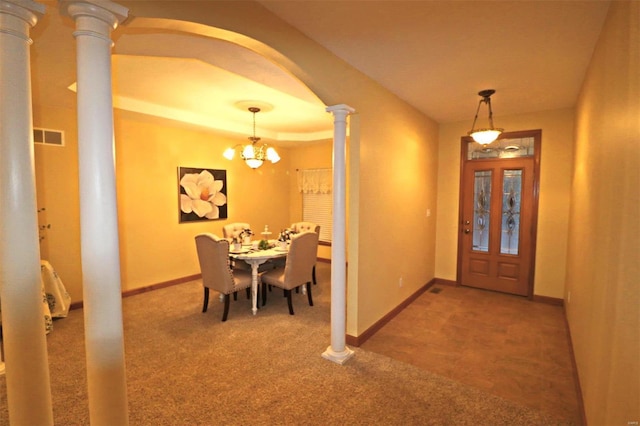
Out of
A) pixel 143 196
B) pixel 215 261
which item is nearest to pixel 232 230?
pixel 143 196

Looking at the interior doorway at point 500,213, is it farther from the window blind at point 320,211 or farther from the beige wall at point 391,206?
the window blind at point 320,211

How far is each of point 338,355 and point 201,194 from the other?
12.1 feet

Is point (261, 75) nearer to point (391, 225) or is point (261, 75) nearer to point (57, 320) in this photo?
point (391, 225)

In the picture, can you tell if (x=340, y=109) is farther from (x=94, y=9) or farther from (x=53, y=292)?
(x=53, y=292)

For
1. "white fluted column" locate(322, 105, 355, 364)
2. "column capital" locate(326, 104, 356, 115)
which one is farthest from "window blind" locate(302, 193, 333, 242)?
"column capital" locate(326, 104, 356, 115)

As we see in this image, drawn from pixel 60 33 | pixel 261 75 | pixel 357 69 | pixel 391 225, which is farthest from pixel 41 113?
pixel 391 225

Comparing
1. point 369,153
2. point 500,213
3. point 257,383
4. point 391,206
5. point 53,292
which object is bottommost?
point 257,383

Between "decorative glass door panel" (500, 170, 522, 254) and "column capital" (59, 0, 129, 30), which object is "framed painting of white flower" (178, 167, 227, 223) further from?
"decorative glass door panel" (500, 170, 522, 254)

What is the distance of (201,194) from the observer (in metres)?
5.29

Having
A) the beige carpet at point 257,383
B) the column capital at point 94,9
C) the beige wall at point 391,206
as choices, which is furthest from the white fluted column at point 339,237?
the column capital at point 94,9

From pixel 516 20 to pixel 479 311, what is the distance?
10.7 ft

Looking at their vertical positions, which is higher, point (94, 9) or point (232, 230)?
point (94, 9)

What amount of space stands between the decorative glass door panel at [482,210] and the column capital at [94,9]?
476 cm

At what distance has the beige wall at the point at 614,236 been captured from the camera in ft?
4.19
